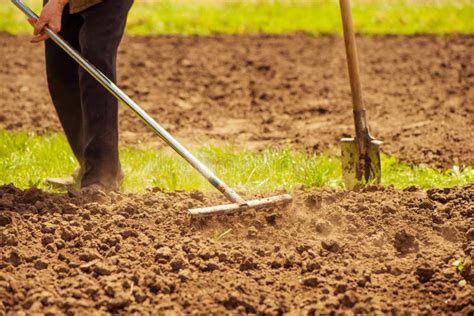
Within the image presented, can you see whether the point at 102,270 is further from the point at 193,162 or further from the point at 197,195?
the point at 197,195

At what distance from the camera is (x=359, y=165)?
543cm

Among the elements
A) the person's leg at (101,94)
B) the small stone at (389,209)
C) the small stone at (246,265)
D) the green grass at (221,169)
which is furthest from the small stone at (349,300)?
the person's leg at (101,94)

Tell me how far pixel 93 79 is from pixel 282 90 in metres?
3.43

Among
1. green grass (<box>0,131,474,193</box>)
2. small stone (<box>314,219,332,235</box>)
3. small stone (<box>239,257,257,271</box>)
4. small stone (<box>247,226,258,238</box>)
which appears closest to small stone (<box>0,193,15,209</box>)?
green grass (<box>0,131,474,193</box>)

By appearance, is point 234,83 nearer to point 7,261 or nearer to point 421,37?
point 421,37

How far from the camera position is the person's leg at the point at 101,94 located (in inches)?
200

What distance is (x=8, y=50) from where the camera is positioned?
9781mm

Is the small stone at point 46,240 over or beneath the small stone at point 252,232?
beneath

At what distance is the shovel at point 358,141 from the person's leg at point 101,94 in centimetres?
134

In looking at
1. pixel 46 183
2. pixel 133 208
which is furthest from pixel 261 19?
pixel 133 208

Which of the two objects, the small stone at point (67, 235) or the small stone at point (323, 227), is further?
the small stone at point (323, 227)

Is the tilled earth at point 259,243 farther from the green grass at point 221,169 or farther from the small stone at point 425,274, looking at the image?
the green grass at point 221,169

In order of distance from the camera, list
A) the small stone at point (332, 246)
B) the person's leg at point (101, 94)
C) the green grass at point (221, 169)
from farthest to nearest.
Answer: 1. the green grass at point (221, 169)
2. the person's leg at point (101, 94)
3. the small stone at point (332, 246)

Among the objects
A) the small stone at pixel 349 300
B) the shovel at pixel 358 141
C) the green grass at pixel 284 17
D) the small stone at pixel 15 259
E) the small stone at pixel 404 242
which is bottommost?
the small stone at pixel 349 300
